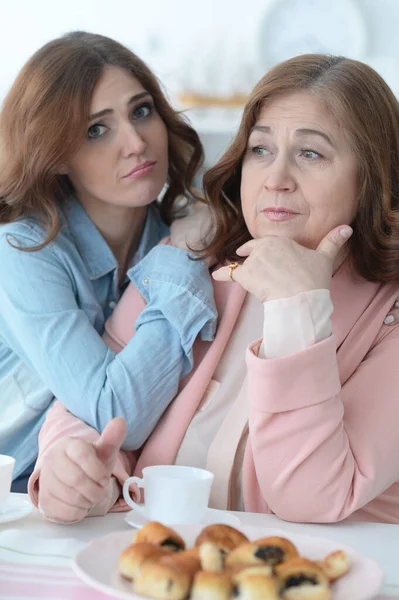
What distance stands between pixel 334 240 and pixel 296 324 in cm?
20

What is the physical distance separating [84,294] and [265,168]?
44 centimetres

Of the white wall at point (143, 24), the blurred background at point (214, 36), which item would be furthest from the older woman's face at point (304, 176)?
the white wall at point (143, 24)

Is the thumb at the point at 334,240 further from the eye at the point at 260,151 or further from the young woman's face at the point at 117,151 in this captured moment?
the young woman's face at the point at 117,151

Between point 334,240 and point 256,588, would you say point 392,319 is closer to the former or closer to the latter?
point 334,240

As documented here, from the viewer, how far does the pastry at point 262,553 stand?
742mm

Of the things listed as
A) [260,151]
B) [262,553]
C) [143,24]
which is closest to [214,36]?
[143,24]

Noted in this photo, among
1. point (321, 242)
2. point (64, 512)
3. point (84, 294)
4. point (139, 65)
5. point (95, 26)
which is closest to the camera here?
point (64, 512)

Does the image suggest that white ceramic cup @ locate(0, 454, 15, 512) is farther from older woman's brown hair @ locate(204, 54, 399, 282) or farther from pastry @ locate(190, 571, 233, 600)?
older woman's brown hair @ locate(204, 54, 399, 282)

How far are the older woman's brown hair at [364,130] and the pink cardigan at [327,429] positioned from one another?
9 centimetres

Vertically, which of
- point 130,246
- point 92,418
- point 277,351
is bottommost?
point 92,418

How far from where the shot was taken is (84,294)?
1.55 meters

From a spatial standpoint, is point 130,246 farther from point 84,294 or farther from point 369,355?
point 369,355

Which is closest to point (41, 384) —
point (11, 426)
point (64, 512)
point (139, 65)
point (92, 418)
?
point (11, 426)

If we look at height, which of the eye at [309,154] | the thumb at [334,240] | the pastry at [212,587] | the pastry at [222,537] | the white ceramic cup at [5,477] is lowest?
the white ceramic cup at [5,477]
